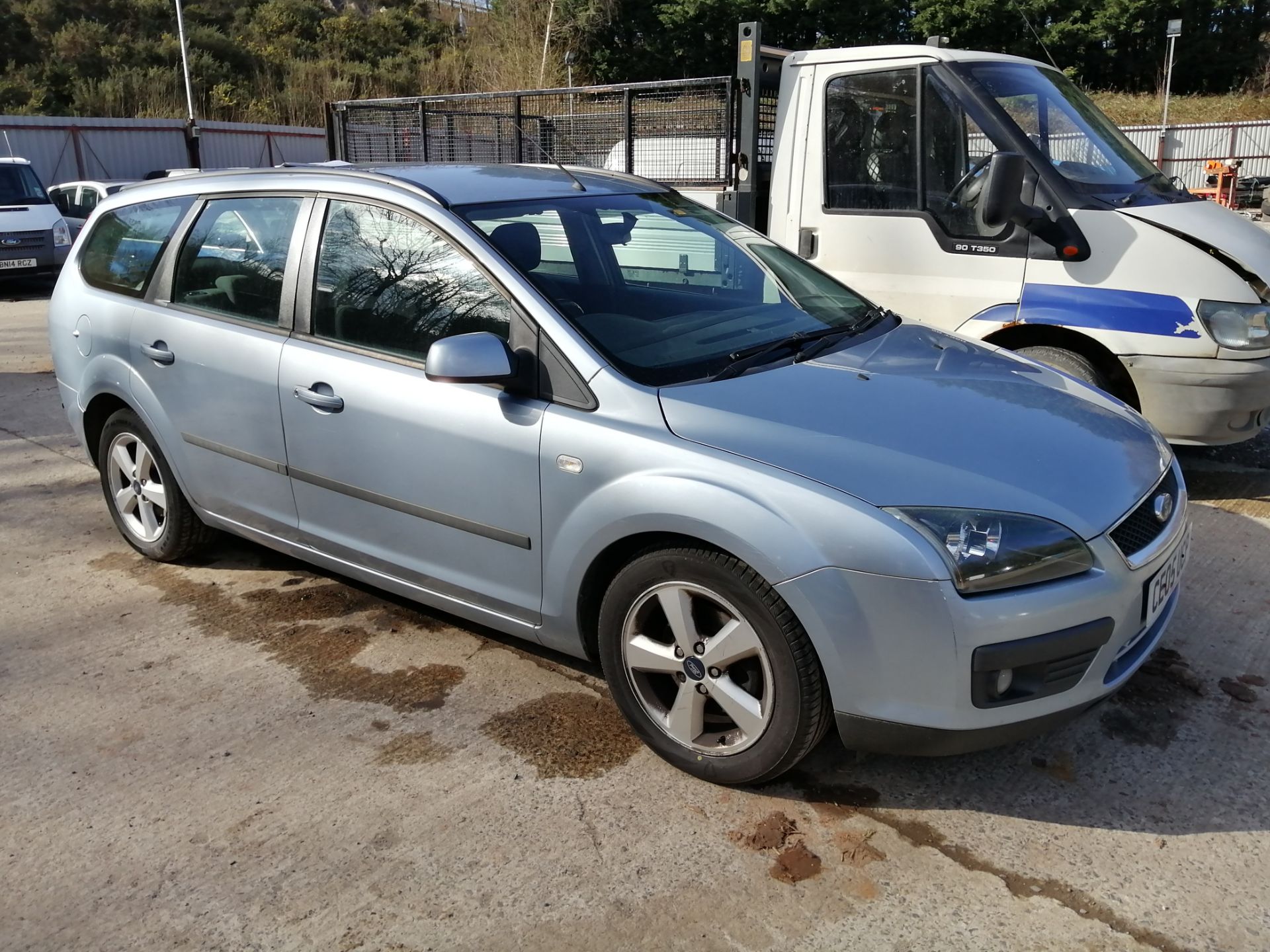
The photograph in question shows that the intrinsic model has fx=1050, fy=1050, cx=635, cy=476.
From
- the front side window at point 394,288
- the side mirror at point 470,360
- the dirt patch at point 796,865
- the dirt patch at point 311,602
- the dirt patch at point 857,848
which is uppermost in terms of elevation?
the front side window at point 394,288

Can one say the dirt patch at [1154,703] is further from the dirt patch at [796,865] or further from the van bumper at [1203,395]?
the van bumper at [1203,395]

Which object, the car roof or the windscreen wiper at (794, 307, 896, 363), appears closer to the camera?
the windscreen wiper at (794, 307, 896, 363)

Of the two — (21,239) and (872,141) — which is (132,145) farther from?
(872,141)

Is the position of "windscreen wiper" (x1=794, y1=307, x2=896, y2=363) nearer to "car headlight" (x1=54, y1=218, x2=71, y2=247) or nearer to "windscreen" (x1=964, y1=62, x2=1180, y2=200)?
"windscreen" (x1=964, y1=62, x2=1180, y2=200)

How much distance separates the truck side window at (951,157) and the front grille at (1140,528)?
2577 millimetres

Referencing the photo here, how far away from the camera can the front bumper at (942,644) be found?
97.3 inches

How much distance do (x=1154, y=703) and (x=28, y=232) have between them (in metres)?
15.0

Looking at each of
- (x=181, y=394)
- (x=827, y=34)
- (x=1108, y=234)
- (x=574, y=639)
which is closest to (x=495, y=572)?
(x=574, y=639)

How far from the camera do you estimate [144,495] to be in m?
4.57

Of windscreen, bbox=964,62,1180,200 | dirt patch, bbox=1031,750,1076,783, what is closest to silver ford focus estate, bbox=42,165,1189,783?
dirt patch, bbox=1031,750,1076,783

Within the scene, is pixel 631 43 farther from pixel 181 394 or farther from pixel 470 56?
pixel 181 394

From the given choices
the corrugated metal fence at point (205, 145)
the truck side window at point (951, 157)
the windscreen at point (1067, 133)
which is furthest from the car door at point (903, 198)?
→ the corrugated metal fence at point (205, 145)

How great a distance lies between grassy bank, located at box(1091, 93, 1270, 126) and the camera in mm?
37125

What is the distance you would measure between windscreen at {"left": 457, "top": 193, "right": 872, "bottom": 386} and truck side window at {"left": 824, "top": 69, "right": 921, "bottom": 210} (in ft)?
5.05
